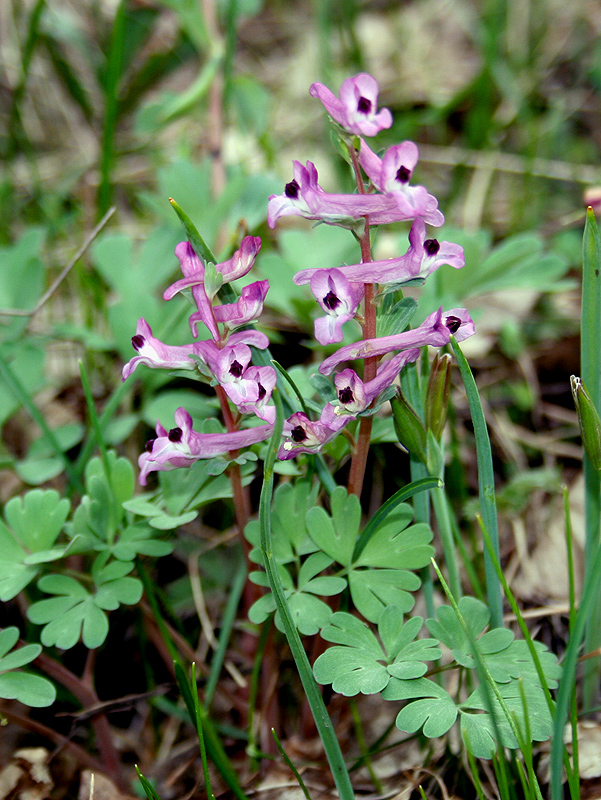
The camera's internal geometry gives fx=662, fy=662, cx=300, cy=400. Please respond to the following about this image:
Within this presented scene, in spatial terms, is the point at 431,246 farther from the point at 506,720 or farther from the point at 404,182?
the point at 506,720

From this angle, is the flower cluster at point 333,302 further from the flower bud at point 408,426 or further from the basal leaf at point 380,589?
the basal leaf at point 380,589

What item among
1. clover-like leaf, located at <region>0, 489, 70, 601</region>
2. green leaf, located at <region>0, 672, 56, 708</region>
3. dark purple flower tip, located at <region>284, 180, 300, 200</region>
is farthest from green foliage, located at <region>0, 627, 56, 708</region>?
dark purple flower tip, located at <region>284, 180, 300, 200</region>

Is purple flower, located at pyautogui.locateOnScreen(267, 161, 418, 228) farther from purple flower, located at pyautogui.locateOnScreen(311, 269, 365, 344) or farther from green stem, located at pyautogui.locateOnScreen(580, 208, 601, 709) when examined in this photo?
green stem, located at pyautogui.locateOnScreen(580, 208, 601, 709)

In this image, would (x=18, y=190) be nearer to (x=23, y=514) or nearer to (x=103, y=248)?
(x=103, y=248)

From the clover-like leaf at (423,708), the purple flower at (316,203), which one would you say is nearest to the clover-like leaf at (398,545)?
the clover-like leaf at (423,708)

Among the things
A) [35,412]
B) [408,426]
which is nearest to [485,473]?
[408,426]

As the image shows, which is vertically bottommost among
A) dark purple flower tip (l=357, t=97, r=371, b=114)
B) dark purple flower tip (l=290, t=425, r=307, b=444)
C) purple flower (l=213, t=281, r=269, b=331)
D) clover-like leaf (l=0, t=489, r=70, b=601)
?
clover-like leaf (l=0, t=489, r=70, b=601)

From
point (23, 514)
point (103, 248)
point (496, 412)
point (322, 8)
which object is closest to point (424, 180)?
point (322, 8)
